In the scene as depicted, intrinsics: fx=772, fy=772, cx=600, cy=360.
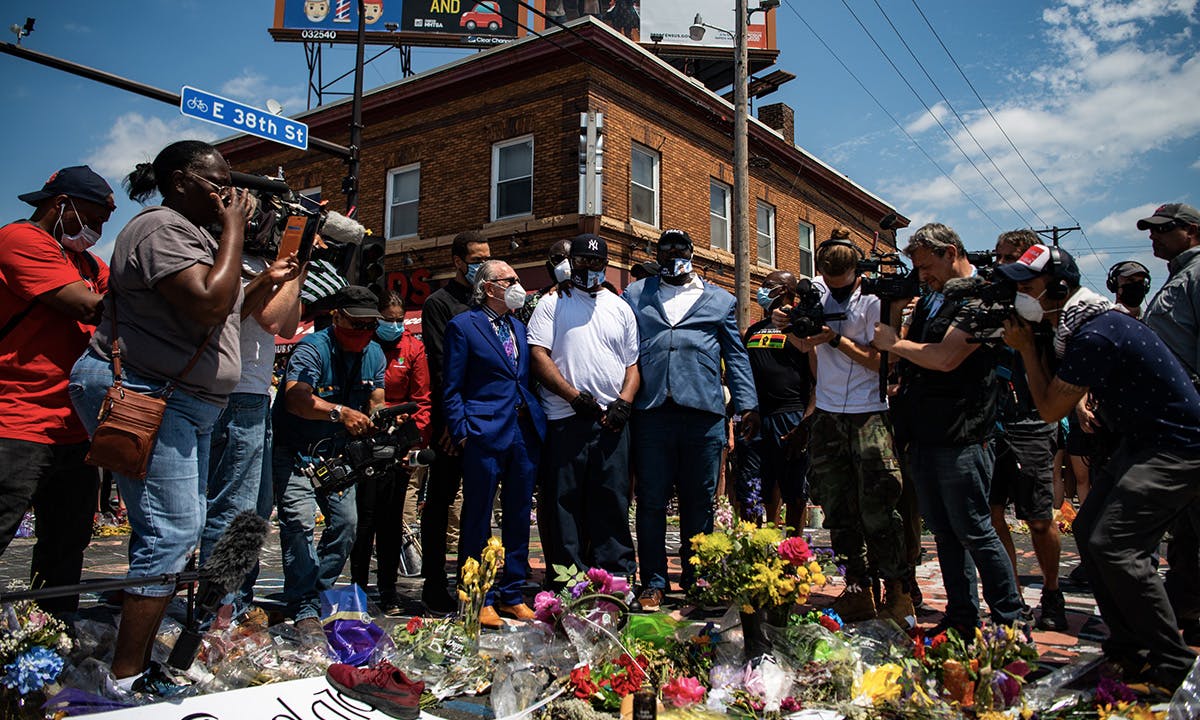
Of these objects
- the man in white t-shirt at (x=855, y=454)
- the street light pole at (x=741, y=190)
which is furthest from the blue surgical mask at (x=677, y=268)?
the street light pole at (x=741, y=190)

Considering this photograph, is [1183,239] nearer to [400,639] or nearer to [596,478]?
[596,478]

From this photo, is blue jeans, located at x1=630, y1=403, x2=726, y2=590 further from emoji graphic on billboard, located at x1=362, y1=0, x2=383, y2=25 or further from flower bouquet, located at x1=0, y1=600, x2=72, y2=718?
emoji graphic on billboard, located at x1=362, y1=0, x2=383, y2=25

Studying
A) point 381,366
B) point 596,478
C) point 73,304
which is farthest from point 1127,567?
point 73,304

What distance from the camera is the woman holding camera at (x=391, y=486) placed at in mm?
4758

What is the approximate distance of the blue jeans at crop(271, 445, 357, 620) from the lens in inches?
160

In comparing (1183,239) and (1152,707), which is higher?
(1183,239)

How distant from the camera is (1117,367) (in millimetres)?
3100

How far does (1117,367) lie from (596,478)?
2698 millimetres

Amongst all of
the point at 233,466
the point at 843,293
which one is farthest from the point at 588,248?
the point at 233,466

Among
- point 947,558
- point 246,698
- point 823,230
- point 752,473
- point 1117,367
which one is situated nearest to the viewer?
point 246,698

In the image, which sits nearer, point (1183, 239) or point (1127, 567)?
point (1127, 567)

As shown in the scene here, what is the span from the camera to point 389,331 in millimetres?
4902

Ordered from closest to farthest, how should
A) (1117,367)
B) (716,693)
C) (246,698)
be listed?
1. (246,698)
2. (716,693)
3. (1117,367)

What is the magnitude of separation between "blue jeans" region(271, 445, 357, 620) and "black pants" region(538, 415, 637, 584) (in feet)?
3.86
